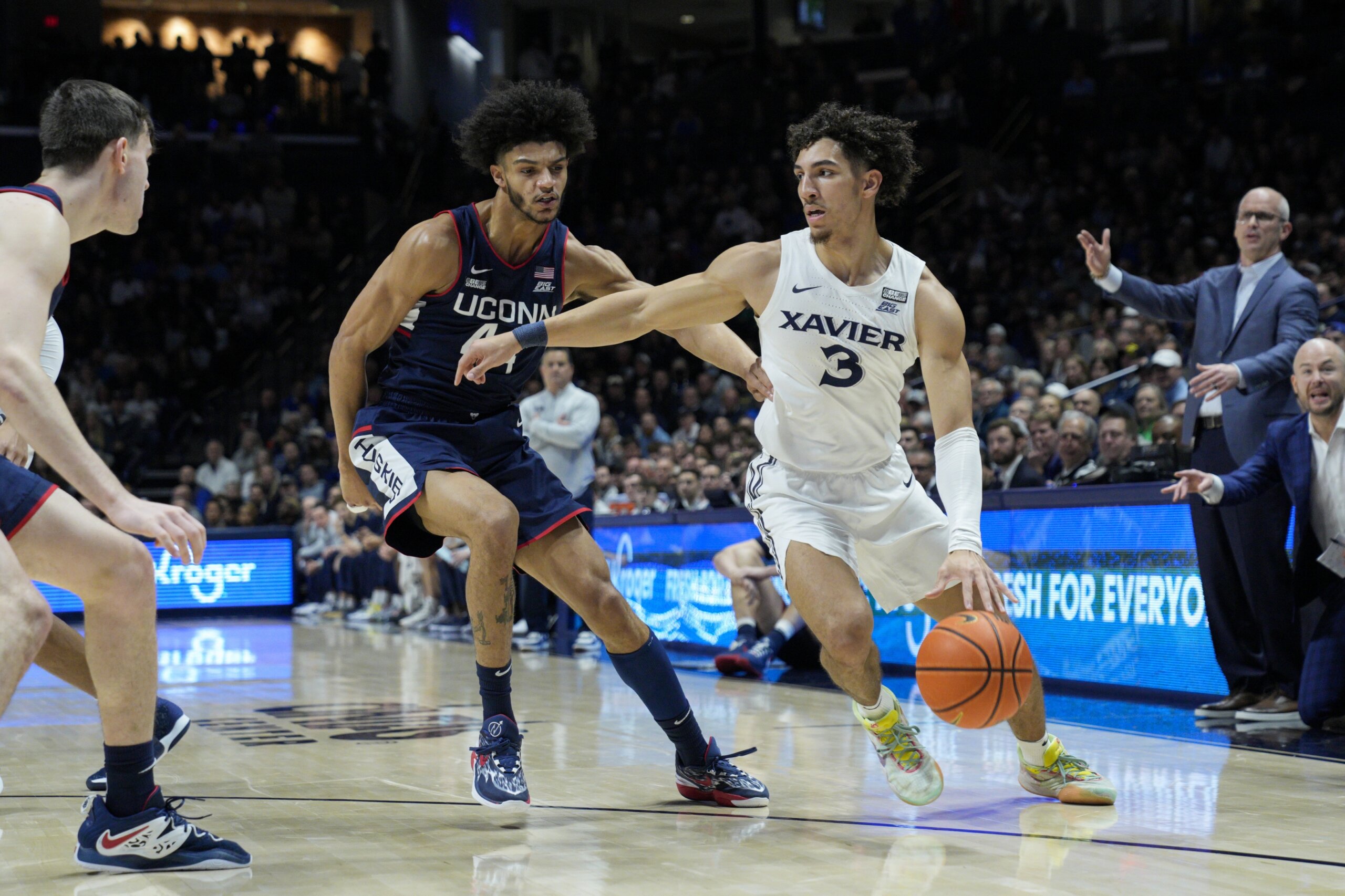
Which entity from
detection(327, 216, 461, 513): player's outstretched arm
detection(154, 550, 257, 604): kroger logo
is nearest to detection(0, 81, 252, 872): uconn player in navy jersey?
detection(327, 216, 461, 513): player's outstretched arm

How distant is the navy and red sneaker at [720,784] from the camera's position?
412 centimetres

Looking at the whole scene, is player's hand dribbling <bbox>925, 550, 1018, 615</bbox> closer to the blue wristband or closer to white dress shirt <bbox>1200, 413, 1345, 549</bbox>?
the blue wristband

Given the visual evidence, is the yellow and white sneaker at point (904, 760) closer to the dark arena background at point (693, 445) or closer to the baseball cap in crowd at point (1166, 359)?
the dark arena background at point (693, 445)

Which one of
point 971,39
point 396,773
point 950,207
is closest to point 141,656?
point 396,773

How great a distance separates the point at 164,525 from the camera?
278cm

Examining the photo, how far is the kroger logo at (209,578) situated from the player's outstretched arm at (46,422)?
40.3 ft

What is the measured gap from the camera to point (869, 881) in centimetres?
312

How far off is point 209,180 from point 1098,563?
1777cm

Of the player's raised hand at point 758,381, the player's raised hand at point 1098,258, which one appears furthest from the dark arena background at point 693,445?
Answer: the player's raised hand at point 758,381

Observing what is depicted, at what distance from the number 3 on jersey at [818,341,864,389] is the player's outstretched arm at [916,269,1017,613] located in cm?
19

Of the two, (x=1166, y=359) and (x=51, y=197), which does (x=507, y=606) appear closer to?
(x=51, y=197)

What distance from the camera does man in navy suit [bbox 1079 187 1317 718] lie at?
19.3 feet

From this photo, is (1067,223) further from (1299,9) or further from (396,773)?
(396,773)

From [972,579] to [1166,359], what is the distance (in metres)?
6.36
